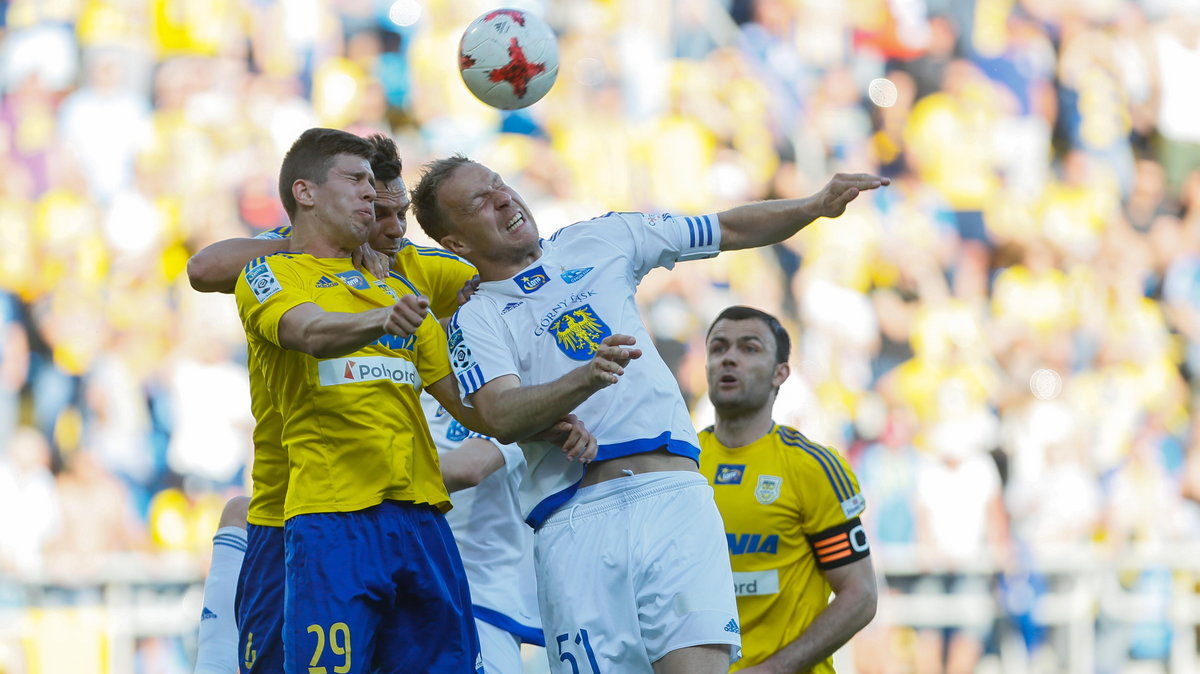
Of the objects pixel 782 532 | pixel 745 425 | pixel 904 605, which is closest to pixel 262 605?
pixel 782 532

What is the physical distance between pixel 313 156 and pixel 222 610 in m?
1.72

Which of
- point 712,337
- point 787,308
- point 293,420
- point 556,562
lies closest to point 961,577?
point 787,308

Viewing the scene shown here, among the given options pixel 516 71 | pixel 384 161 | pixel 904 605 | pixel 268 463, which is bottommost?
pixel 904 605

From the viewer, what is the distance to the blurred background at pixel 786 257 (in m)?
9.88

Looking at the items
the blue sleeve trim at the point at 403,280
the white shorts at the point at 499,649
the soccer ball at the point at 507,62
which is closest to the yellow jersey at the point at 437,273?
the blue sleeve trim at the point at 403,280

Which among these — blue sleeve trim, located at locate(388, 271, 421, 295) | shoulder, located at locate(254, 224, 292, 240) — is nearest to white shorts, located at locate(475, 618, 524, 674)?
blue sleeve trim, located at locate(388, 271, 421, 295)

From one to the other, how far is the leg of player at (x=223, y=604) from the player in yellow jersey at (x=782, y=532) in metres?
1.79

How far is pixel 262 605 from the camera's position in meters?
4.20

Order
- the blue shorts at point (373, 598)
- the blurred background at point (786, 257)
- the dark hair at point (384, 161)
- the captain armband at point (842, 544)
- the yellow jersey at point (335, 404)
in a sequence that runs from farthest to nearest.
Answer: the blurred background at point (786, 257)
the captain armband at point (842, 544)
the dark hair at point (384, 161)
the yellow jersey at point (335, 404)
the blue shorts at point (373, 598)

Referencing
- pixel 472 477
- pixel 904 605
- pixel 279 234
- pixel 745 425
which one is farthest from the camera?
pixel 904 605

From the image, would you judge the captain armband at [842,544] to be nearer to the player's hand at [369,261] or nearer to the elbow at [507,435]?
the elbow at [507,435]

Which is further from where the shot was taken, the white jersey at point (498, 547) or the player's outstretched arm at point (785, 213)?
the white jersey at point (498, 547)

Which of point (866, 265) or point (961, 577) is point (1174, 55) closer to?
point (866, 265)

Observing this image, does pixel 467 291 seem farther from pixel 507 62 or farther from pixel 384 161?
pixel 507 62
